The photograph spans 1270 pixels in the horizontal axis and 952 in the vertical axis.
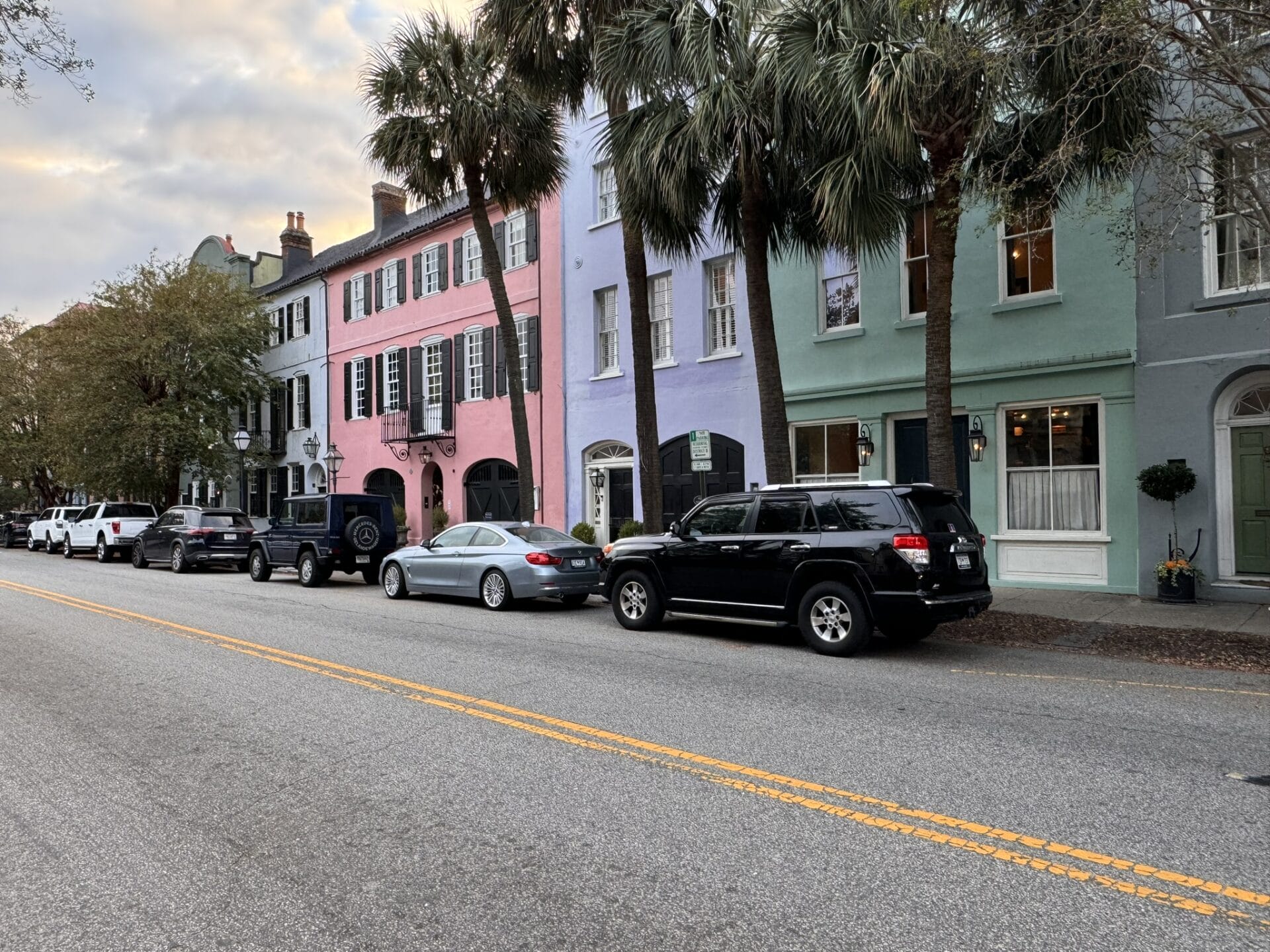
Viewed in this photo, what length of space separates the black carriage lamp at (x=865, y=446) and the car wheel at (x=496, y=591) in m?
6.87

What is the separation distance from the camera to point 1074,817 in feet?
14.6

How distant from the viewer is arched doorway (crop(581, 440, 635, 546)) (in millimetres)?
21500

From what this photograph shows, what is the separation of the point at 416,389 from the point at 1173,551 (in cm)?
2055

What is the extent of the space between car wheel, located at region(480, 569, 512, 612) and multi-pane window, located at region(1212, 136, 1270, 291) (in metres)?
9.99

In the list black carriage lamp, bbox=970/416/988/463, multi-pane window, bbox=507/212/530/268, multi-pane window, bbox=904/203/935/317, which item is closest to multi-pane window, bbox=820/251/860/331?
multi-pane window, bbox=904/203/935/317

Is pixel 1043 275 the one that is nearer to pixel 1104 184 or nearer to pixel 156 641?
pixel 1104 184

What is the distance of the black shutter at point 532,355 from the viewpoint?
23.5m

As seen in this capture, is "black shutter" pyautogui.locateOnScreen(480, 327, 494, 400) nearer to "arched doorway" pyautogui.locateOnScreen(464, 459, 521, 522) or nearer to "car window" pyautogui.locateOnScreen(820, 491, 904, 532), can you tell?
"arched doorway" pyautogui.locateOnScreen(464, 459, 521, 522)

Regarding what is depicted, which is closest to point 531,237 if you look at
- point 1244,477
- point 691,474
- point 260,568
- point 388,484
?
point 691,474

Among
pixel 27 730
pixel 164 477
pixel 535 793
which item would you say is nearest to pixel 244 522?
pixel 164 477

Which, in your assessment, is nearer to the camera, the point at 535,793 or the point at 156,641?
the point at 535,793

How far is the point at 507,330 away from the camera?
18.0 meters

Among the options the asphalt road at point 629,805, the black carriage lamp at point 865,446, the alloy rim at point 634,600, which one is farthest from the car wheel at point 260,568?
the black carriage lamp at point 865,446

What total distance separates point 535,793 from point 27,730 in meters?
3.97
